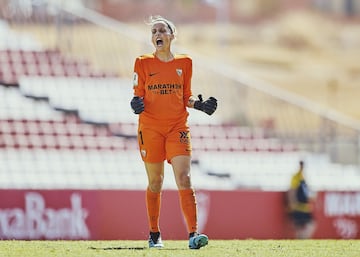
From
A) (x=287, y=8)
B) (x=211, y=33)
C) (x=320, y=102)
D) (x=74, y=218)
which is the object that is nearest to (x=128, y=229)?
(x=74, y=218)

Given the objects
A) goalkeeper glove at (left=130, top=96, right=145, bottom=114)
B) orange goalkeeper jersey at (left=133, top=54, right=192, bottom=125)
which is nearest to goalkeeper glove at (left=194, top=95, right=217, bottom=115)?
orange goalkeeper jersey at (left=133, top=54, right=192, bottom=125)

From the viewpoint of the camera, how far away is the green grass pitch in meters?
12.0

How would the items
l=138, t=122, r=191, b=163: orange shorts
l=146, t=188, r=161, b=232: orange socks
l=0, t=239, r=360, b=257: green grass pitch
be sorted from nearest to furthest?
l=0, t=239, r=360, b=257: green grass pitch < l=138, t=122, r=191, b=163: orange shorts < l=146, t=188, r=161, b=232: orange socks

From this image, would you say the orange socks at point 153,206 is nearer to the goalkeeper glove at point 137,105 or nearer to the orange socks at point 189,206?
the orange socks at point 189,206

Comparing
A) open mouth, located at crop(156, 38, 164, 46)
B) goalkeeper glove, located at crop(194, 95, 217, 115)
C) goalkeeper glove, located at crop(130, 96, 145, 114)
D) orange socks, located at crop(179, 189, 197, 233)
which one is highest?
open mouth, located at crop(156, 38, 164, 46)

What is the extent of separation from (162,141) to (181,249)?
3.52 ft

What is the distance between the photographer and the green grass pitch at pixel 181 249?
12.0 metres

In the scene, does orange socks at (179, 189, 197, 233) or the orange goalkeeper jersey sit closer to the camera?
orange socks at (179, 189, 197, 233)

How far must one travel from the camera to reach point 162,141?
12.8 metres

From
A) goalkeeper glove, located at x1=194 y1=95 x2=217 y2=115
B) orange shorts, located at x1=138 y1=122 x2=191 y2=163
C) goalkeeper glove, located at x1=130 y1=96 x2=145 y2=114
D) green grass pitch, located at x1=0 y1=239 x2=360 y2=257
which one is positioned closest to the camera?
green grass pitch, located at x1=0 y1=239 x2=360 y2=257

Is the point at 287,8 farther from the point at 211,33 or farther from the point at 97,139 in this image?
the point at 97,139

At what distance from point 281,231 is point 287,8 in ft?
221

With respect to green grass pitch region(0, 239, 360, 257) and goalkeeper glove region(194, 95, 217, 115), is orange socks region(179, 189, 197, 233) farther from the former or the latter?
Result: goalkeeper glove region(194, 95, 217, 115)

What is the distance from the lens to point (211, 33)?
73.9 meters
